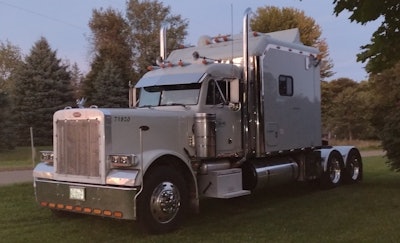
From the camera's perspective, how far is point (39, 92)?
33188mm

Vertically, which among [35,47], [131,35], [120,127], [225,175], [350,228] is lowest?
[350,228]

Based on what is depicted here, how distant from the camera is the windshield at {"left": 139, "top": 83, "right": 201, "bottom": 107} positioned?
905 cm

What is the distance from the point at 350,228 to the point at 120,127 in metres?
3.72

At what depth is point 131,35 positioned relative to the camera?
47500 millimetres

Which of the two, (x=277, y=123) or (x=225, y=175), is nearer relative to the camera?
(x=225, y=175)

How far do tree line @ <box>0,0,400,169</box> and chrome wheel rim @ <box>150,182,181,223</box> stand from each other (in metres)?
6.33

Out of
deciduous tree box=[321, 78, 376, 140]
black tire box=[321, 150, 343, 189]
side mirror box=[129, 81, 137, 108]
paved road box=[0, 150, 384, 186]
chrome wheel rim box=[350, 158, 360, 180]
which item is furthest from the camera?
deciduous tree box=[321, 78, 376, 140]

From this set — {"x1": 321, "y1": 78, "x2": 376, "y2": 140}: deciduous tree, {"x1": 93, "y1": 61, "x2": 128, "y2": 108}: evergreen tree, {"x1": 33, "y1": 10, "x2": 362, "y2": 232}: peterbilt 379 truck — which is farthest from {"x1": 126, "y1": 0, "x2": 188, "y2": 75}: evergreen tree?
{"x1": 33, "y1": 10, "x2": 362, "y2": 232}: peterbilt 379 truck

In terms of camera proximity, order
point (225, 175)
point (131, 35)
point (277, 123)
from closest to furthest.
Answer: point (225, 175), point (277, 123), point (131, 35)

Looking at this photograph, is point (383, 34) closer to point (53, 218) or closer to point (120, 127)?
point (120, 127)

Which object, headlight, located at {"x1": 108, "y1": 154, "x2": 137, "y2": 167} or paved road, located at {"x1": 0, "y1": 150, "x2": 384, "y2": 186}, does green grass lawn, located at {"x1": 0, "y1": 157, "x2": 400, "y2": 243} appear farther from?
paved road, located at {"x1": 0, "y1": 150, "x2": 384, "y2": 186}

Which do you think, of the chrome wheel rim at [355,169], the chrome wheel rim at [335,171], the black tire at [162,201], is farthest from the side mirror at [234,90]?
the chrome wheel rim at [355,169]

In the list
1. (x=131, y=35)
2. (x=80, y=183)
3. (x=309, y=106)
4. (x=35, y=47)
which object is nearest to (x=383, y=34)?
(x=309, y=106)

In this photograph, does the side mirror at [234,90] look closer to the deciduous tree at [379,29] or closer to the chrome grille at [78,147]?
the deciduous tree at [379,29]
